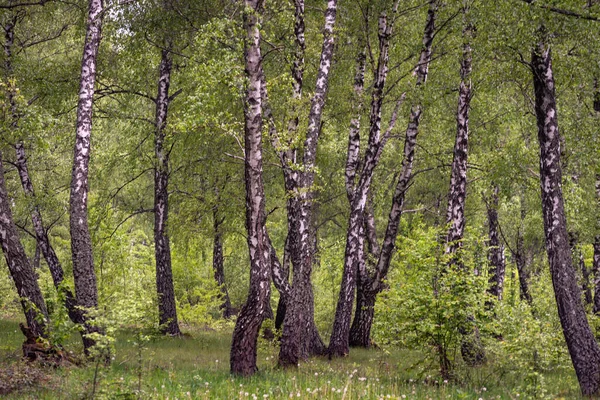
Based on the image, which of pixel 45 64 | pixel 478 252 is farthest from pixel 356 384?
pixel 45 64

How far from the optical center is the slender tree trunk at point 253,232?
9703mm

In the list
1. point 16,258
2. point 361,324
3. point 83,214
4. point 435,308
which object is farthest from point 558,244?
point 16,258

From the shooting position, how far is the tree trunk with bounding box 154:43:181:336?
1728cm

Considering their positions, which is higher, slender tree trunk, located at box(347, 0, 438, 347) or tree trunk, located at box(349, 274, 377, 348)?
slender tree trunk, located at box(347, 0, 438, 347)

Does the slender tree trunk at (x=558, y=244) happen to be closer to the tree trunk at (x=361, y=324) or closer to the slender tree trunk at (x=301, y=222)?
the slender tree trunk at (x=301, y=222)

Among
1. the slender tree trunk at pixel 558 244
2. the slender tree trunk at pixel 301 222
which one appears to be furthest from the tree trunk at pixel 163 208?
the slender tree trunk at pixel 558 244

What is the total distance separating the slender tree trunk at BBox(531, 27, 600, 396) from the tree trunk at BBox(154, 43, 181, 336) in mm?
10863

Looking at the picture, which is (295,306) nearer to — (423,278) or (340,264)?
(423,278)

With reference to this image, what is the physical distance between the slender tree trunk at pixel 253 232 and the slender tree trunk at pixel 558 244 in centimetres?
465

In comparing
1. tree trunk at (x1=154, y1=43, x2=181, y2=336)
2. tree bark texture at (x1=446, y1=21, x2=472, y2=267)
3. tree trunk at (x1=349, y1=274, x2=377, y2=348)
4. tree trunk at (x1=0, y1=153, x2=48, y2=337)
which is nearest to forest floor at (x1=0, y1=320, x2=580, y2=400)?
tree trunk at (x1=0, y1=153, x2=48, y2=337)

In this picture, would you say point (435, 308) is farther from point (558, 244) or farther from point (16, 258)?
point (16, 258)

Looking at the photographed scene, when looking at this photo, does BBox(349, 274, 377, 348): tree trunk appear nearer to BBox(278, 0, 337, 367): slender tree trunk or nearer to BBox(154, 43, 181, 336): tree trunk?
BBox(278, 0, 337, 367): slender tree trunk

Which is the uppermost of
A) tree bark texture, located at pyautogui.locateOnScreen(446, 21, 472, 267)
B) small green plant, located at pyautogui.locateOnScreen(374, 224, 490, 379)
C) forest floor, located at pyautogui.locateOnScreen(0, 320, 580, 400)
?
tree bark texture, located at pyautogui.locateOnScreen(446, 21, 472, 267)

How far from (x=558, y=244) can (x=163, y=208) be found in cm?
1183
